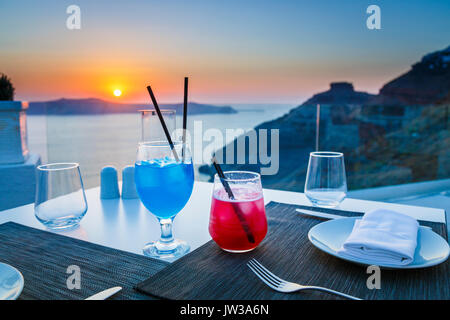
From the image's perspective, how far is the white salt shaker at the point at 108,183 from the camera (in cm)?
105

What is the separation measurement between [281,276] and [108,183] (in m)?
0.68

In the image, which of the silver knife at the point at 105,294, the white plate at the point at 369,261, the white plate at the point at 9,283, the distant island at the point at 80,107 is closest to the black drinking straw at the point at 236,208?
the white plate at the point at 369,261

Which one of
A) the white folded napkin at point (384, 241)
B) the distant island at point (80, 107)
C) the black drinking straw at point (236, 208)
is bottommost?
the white folded napkin at point (384, 241)

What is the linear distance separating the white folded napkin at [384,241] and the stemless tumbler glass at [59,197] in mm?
574

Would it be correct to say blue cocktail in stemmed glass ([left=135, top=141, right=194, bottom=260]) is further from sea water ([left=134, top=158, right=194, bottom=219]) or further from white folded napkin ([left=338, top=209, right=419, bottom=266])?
white folded napkin ([left=338, top=209, right=419, bottom=266])

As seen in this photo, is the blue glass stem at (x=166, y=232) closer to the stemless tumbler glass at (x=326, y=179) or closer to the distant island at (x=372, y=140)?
the stemless tumbler glass at (x=326, y=179)

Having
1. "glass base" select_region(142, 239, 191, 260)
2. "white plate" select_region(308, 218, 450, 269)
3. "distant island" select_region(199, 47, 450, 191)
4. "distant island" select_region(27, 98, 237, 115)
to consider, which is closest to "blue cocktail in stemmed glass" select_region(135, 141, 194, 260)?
"glass base" select_region(142, 239, 191, 260)

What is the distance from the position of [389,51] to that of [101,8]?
13.0 feet

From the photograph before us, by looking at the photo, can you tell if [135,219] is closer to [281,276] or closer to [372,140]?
[281,276]

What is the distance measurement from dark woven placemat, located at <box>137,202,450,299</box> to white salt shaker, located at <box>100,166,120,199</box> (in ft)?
1.63

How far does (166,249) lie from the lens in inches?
26.0

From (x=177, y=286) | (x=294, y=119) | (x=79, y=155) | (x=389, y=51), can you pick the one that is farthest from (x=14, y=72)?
(x=389, y=51)

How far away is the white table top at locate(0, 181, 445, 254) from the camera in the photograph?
2.42 ft
